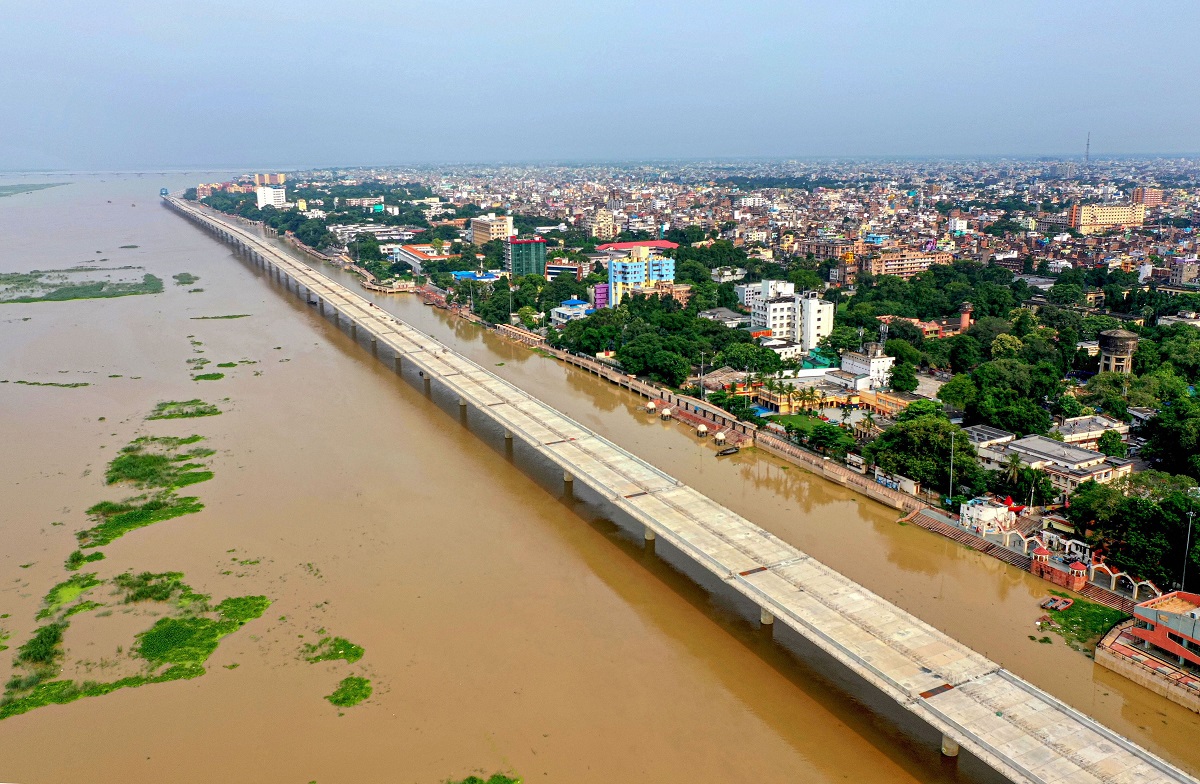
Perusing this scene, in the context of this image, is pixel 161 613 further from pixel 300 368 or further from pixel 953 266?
pixel 953 266

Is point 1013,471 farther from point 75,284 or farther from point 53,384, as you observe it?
point 75,284

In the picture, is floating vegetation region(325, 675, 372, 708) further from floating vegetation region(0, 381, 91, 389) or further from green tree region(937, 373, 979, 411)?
floating vegetation region(0, 381, 91, 389)

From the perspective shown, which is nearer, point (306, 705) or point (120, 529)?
point (306, 705)

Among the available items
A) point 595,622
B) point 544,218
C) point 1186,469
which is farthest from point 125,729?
point 544,218

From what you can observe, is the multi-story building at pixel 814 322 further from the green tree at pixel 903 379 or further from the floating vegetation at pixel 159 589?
the floating vegetation at pixel 159 589

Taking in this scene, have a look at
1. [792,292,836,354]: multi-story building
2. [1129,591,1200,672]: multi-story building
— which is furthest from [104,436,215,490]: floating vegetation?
[792,292,836,354]: multi-story building

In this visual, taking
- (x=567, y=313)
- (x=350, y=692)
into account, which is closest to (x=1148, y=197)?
(x=567, y=313)
